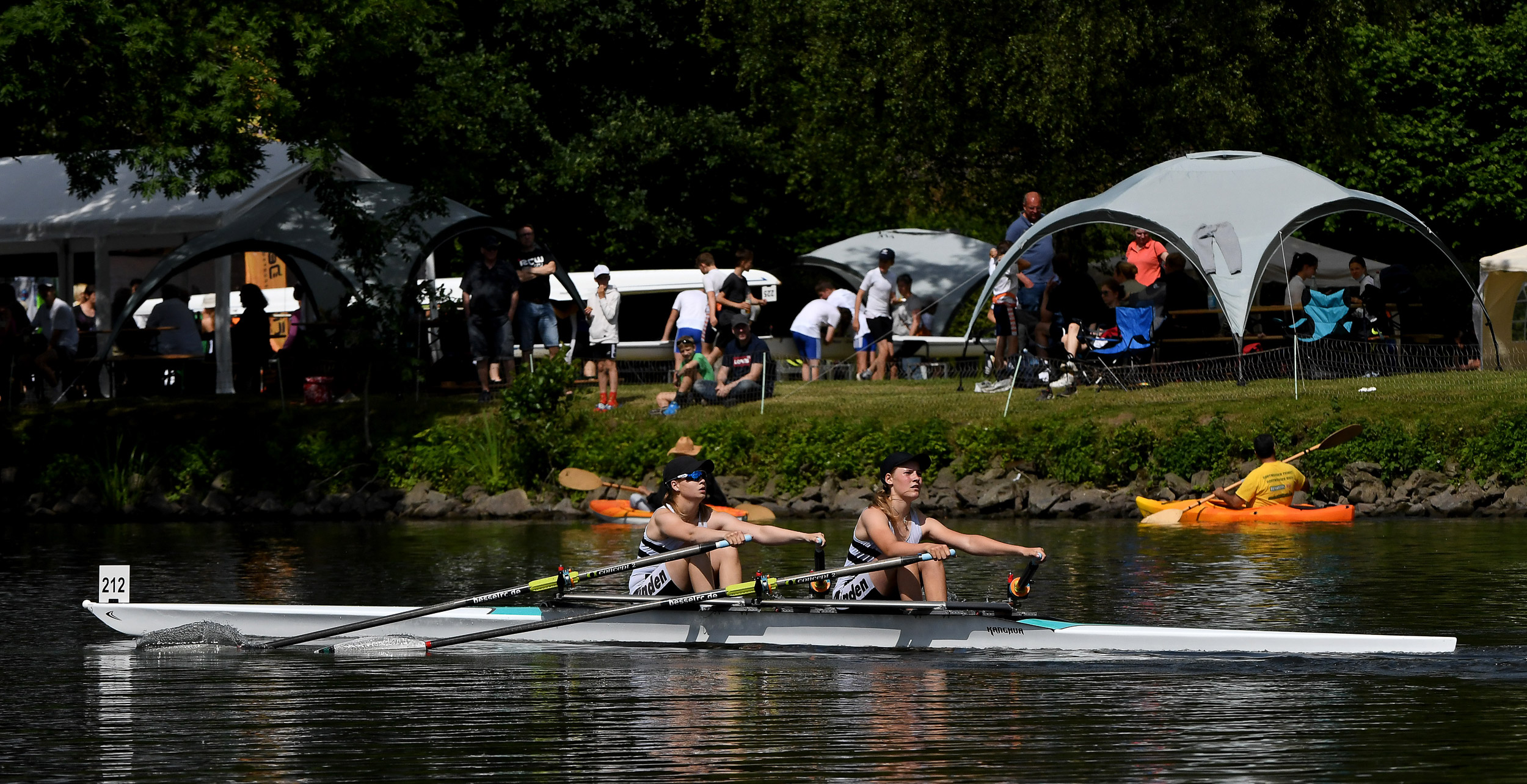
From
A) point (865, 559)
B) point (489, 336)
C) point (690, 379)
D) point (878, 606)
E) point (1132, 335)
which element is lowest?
point (878, 606)

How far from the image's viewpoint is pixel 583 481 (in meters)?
22.6

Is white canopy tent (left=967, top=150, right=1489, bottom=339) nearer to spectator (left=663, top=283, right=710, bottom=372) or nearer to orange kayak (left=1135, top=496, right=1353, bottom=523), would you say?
orange kayak (left=1135, top=496, right=1353, bottom=523)

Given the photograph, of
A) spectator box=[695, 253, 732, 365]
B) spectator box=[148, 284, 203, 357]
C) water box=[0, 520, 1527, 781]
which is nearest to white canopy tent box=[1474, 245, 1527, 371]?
water box=[0, 520, 1527, 781]

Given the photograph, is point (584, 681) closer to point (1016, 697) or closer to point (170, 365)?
point (1016, 697)

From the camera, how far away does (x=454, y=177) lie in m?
24.9

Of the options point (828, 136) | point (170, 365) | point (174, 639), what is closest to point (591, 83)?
point (828, 136)

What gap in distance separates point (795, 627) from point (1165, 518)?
8432 millimetres

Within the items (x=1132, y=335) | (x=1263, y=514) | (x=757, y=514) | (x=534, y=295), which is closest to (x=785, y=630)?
(x=757, y=514)

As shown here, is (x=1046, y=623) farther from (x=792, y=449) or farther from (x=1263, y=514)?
(x=792, y=449)

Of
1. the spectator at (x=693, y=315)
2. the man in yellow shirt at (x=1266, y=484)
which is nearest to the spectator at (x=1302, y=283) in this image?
the man in yellow shirt at (x=1266, y=484)

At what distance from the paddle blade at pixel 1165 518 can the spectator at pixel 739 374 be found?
532 cm

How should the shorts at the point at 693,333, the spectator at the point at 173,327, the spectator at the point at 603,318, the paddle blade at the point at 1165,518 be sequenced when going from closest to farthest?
the paddle blade at the point at 1165,518, the spectator at the point at 603,318, the shorts at the point at 693,333, the spectator at the point at 173,327

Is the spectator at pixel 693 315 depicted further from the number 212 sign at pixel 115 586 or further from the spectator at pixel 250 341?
the number 212 sign at pixel 115 586

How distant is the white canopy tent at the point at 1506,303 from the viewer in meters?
24.6
